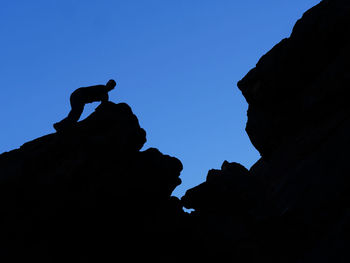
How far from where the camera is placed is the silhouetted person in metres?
23.4

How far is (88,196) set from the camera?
20.4 meters

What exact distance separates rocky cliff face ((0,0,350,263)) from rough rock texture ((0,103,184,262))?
58 mm

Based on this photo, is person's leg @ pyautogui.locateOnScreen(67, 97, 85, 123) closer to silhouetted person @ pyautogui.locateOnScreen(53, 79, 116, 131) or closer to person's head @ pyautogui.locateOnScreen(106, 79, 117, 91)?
silhouetted person @ pyautogui.locateOnScreen(53, 79, 116, 131)

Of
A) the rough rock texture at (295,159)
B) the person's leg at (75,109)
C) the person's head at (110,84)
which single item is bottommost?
the rough rock texture at (295,159)

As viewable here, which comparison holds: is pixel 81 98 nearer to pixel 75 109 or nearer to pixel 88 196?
pixel 75 109

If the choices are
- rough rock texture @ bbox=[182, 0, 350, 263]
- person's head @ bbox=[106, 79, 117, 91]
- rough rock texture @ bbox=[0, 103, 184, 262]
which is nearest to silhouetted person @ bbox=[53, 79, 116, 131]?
person's head @ bbox=[106, 79, 117, 91]

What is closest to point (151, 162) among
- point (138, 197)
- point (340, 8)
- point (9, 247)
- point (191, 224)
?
point (138, 197)

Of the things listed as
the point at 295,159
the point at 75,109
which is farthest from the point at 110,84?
the point at 295,159

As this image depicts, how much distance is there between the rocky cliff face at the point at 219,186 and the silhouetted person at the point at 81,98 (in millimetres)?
747

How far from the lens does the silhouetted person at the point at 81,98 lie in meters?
23.4

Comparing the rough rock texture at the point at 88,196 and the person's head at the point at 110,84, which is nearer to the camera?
the rough rock texture at the point at 88,196

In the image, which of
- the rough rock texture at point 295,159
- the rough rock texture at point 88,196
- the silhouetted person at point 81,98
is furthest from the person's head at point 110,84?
the rough rock texture at point 295,159

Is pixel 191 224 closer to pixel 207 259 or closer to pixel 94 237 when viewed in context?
pixel 207 259

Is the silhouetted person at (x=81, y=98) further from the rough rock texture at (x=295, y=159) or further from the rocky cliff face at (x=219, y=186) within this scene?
the rough rock texture at (x=295, y=159)
